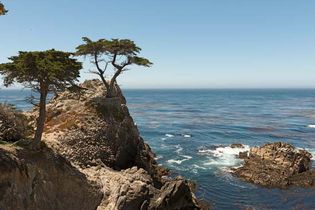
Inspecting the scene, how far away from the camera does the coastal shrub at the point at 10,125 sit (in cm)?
2845

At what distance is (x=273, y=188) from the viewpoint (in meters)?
43.8

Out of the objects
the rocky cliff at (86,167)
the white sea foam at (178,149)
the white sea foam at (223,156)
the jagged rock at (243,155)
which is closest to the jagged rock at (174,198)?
the rocky cliff at (86,167)

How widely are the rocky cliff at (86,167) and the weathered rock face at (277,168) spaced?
1574cm

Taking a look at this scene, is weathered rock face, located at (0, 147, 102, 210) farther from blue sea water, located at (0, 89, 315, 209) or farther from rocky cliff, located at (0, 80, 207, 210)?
blue sea water, located at (0, 89, 315, 209)

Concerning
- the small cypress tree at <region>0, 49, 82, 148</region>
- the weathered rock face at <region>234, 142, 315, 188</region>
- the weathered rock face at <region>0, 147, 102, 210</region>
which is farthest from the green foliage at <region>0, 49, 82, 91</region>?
the weathered rock face at <region>234, 142, 315, 188</region>

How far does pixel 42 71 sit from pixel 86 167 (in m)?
9.99

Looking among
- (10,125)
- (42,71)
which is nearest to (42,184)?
(10,125)

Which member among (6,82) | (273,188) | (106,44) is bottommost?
(273,188)

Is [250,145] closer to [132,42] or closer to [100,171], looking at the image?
[132,42]

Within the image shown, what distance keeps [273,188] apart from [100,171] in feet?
76.0

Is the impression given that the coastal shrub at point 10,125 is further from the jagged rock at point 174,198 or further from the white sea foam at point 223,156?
the white sea foam at point 223,156

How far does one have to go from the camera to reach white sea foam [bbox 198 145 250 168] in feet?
182

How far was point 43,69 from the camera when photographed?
994 inches

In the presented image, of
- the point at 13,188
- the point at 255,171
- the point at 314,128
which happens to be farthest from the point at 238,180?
the point at 314,128
